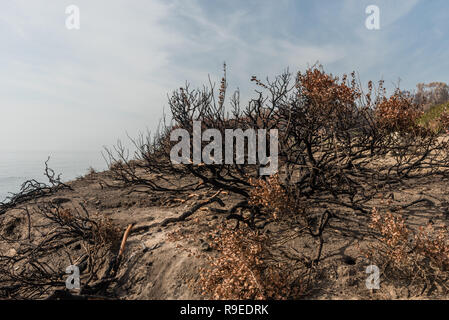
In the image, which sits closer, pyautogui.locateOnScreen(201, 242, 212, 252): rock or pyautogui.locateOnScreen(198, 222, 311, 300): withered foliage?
pyautogui.locateOnScreen(198, 222, 311, 300): withered foliage

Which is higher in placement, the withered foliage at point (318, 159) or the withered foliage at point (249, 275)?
the withered foliage at point (318, 159)

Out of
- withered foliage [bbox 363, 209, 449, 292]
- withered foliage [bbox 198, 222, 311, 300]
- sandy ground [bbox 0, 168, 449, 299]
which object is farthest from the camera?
sandy ground [bbox 0, 168, 449, 299]

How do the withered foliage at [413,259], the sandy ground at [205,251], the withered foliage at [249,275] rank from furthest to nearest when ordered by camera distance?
the sandy ground at [205,251] → the withered foliage at [413,259] → the withered foliage at [249,275]

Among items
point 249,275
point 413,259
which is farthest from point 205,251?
point 413,259

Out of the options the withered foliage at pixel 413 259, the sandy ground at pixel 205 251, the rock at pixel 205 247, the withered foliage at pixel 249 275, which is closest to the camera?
the withered foliage at pixel 249 275

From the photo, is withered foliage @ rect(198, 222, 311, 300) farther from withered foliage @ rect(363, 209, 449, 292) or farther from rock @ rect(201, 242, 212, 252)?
withered foliage @ rect(363, 209, 449, 292)

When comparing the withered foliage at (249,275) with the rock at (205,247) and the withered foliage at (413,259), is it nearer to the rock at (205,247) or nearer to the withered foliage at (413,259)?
the rock at (205,247)

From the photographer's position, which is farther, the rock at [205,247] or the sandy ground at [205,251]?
the rock at [205,247]

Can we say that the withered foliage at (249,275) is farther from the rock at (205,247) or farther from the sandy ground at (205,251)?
the rock at (205,247)

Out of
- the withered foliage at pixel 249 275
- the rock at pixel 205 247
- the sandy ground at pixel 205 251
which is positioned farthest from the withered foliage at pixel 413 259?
the rock at pixel 205 247

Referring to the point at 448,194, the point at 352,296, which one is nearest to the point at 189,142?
the point at 352,296

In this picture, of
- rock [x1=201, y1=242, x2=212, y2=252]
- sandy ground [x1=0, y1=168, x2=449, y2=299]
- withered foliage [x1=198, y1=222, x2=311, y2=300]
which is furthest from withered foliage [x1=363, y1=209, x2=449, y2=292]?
rock [x1=201, y1=242, x2=212, y2=252]

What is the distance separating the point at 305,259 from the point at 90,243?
14.0ft
